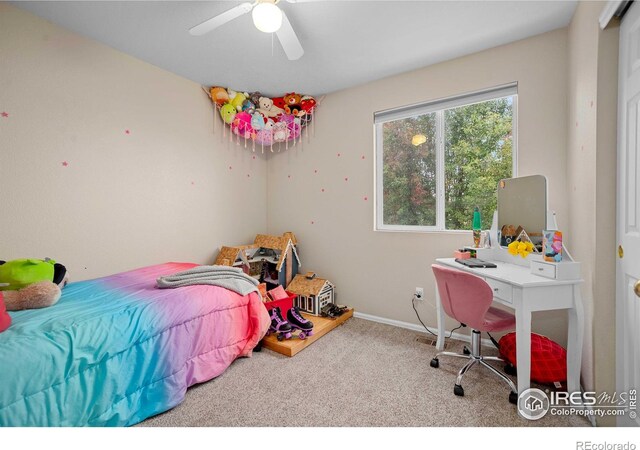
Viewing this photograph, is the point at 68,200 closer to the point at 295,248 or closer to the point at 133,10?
the point at 133,10

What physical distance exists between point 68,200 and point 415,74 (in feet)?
10.00

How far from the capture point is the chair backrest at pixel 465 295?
1665mm

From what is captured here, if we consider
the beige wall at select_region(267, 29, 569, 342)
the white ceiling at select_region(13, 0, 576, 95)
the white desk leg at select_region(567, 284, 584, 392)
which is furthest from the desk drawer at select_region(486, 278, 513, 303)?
the white ceiling at select_region(13, 0, 576, 95)

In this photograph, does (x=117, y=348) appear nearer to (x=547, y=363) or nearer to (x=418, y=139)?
(x=547, y=363)

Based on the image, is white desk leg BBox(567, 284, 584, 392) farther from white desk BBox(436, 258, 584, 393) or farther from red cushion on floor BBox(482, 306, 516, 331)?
red cushion on floor BBox(482, 306, 516, 331)

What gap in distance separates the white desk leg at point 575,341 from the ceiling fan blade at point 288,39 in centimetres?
221

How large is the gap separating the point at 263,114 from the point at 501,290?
108 inches

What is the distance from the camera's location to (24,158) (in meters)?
1.94

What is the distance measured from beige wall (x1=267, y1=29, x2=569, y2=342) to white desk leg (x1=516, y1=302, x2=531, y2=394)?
31.7 inches

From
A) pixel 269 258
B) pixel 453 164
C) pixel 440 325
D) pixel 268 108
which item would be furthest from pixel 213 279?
pixel 453 164

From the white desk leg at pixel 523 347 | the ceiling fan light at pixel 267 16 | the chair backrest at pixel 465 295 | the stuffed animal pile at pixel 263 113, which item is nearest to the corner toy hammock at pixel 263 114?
the stuffed animal pile at pixel 263 113

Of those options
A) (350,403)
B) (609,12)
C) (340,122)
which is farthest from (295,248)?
(609,12)

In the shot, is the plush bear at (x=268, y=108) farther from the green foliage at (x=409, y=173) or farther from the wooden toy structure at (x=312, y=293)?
the wooden toy structure at (x=312, y=293)

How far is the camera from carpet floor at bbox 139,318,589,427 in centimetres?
154
